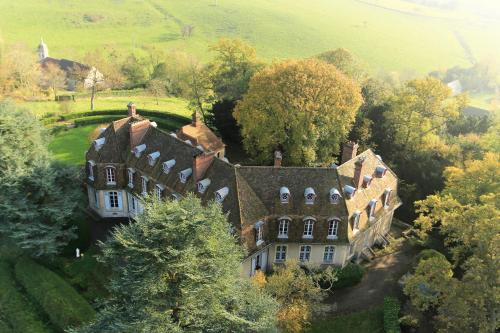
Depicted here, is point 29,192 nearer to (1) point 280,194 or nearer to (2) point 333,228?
(1) point 280,194

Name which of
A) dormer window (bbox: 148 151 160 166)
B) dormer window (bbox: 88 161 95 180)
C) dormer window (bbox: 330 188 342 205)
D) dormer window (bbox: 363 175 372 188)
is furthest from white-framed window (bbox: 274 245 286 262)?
dormer window (bbox: 88 161 95 180)

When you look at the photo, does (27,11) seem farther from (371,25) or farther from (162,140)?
(162,140)

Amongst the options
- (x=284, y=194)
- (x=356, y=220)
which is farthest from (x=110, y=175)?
(x=356, y=220)

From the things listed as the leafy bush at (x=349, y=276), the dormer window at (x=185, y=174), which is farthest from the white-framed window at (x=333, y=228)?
the dormer window at (x=185, y=174)

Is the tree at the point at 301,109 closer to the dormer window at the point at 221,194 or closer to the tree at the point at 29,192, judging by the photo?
the dormer window at the point at 221,194

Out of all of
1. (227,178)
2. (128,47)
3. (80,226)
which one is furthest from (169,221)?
(128,47)
